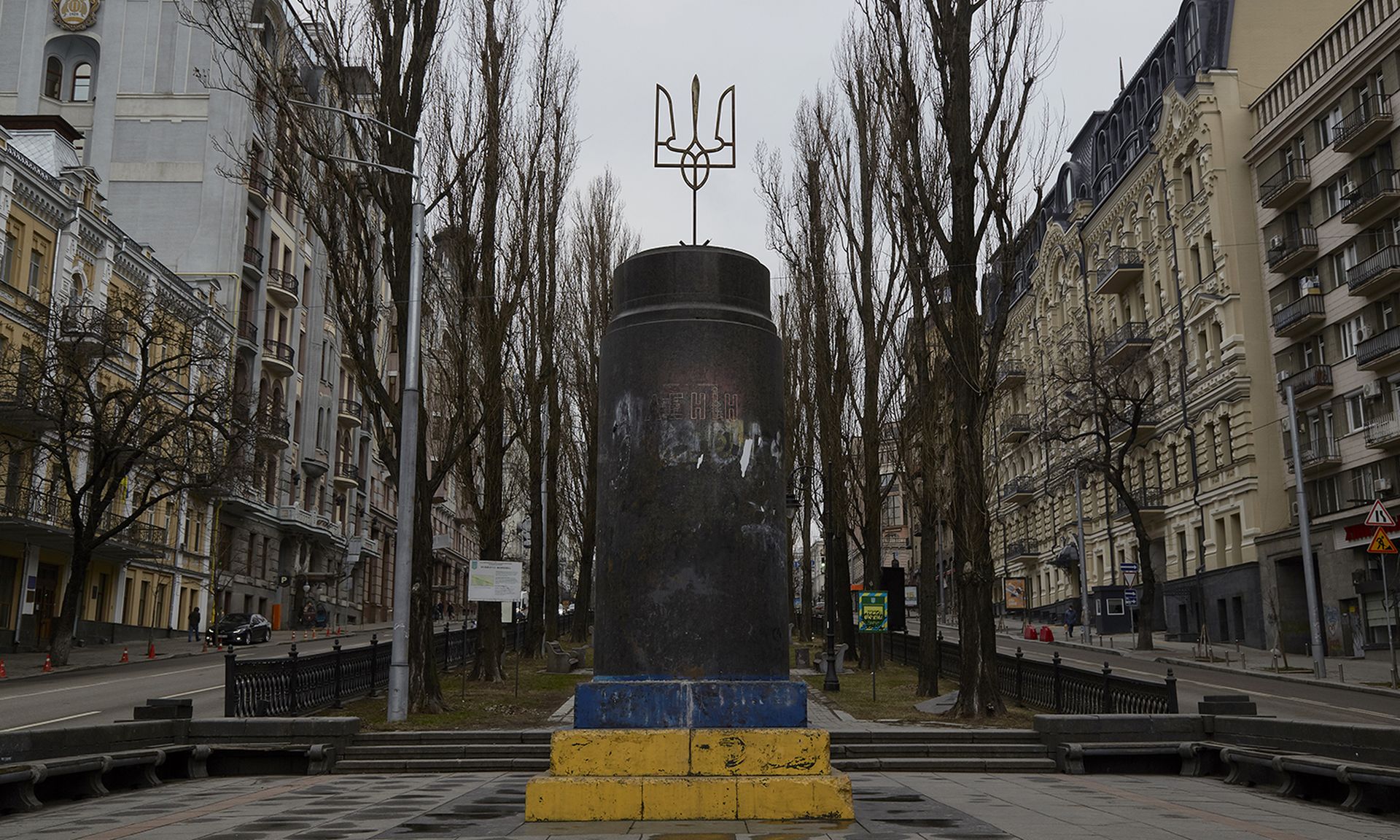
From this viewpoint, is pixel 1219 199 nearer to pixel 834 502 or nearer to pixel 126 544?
pixel 834 502

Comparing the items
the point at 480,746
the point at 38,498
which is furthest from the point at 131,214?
the point at 480,746

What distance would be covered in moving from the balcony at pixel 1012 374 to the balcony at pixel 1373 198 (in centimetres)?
3173

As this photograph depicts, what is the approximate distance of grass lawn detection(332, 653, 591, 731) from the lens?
17641 mm

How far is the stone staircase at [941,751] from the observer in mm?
14688

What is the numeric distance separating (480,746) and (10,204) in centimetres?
2854

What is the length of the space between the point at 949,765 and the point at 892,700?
7.76 meters

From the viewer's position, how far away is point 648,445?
8547mm

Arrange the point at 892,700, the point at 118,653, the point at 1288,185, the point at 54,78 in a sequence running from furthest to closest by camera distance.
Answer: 1. the point at 54,78
2. the point at 1288,185
3. the point at 118,653
4. the point at 892,700

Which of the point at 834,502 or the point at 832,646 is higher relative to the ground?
the point at 834,502

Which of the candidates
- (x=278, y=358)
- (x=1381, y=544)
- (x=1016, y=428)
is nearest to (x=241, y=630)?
(x=278, y=358)

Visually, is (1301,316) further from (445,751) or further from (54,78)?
(54,78)

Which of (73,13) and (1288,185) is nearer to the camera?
(1288,185)

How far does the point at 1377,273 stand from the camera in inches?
1377

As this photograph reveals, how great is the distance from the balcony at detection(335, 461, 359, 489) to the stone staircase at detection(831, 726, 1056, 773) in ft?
181
